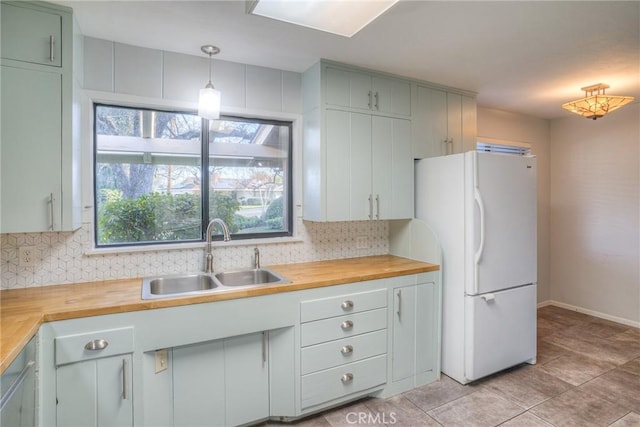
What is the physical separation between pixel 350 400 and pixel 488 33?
253 cm

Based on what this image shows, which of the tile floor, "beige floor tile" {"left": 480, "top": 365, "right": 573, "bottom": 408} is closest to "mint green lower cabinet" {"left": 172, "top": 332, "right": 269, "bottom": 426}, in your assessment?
the tile floor

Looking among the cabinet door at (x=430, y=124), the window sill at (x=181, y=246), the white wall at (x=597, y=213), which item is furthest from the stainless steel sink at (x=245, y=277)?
the white wall at (x=597, y=213)

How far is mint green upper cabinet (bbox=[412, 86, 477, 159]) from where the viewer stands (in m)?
2.89

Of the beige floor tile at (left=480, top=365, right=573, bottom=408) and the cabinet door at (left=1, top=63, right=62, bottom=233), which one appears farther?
the beige floor tile at (left=480, top=365, right=573, bottom=408)

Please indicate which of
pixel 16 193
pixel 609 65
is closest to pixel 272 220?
pixel 16 193

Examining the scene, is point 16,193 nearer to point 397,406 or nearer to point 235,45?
point 235,45

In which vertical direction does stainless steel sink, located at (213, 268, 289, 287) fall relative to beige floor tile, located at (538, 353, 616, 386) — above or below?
above

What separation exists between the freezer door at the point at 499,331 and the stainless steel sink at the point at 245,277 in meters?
1.48

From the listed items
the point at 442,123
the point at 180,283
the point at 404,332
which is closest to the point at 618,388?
Answer: the point at 404,332

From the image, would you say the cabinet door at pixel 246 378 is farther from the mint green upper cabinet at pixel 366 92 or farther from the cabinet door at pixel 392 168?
the mint green upper cabinet at pixel 366 92

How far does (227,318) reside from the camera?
1865mm

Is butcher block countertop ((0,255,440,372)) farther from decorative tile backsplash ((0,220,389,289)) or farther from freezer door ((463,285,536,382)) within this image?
freezer door ((463,285,536,382))

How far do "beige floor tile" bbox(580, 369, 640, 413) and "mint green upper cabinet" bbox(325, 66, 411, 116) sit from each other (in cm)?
251

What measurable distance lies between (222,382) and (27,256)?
4.46 feet
